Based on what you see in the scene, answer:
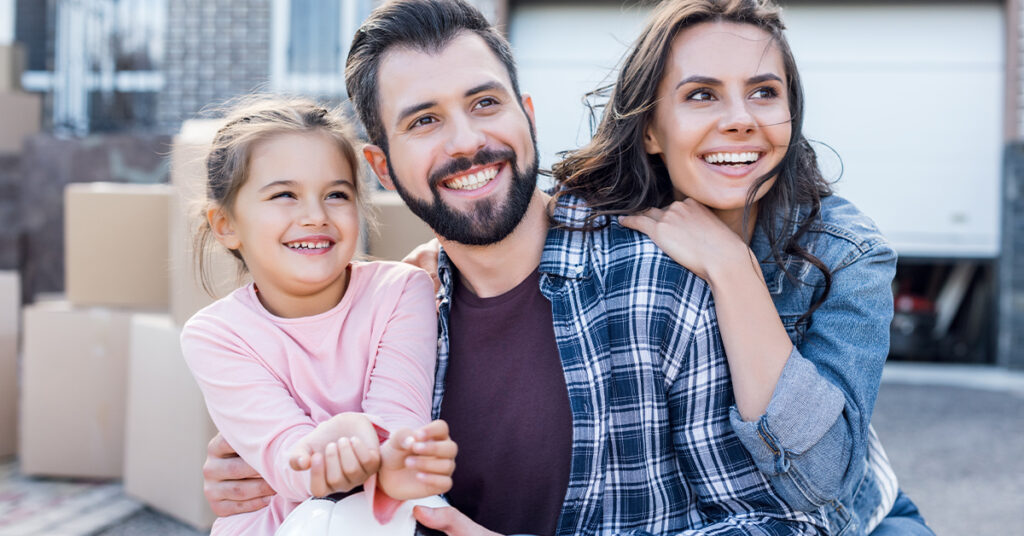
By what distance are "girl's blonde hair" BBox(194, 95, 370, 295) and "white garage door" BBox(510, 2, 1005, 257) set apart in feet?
15.1

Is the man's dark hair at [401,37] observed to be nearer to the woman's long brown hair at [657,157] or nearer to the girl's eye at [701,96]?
the woman's long brown hair at [657,157]

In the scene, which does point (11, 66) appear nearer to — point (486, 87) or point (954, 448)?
point (486, 87)

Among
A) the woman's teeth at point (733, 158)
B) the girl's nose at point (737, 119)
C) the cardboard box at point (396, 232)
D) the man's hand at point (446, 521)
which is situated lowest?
the man's hand at point (446, 521)

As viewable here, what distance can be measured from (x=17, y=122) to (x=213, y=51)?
1.51 m

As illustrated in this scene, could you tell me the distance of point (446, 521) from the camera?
1588 mm

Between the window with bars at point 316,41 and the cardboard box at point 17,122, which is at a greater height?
the window with bars at point 316,41

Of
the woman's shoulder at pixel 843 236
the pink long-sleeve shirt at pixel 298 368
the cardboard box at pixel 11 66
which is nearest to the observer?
the pink long-sleeve shirt at pixel 298 368

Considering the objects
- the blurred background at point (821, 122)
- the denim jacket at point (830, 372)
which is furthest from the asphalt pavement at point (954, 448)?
the denim jacket at point (830, 372)

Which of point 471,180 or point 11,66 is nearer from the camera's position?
point 471,180

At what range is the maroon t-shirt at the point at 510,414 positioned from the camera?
6.13 ft

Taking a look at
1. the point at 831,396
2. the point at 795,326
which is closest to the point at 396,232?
the point at 795,326

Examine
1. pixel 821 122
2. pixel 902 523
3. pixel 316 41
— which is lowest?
pixel 902 523

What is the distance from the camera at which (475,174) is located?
1908 millimetres

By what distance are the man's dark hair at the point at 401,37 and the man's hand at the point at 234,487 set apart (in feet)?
2.66
